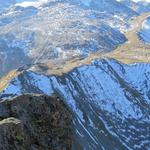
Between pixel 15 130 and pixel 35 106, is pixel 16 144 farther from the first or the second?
pixel 35 106

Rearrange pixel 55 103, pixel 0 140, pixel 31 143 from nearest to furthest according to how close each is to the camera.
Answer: pixel 0 140, pixel 31 143, pixel 55 103

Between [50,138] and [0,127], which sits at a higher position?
[0,127]

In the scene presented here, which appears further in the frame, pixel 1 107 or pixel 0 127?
pixel 1 107

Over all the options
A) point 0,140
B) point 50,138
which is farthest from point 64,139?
point 0,140

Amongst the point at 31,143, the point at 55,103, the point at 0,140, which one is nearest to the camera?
the point at 0,140

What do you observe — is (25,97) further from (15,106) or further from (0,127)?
(0,127)

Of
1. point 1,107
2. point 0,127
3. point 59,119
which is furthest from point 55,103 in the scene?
point 0,127
